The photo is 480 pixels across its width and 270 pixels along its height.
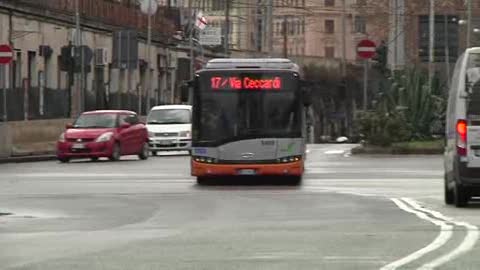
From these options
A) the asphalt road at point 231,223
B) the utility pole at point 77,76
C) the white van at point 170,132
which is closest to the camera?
the asphalt road at point 231,223

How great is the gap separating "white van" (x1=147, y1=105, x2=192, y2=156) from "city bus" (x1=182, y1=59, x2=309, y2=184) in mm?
15054

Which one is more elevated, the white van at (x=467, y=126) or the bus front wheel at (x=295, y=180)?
the white van at (x=467, y=126)

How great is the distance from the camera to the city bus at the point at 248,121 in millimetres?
26734

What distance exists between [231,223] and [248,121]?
386 inches

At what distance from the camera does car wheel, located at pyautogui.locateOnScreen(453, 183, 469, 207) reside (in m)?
19.7

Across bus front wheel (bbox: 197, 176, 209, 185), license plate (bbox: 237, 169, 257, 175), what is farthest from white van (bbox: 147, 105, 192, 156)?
license plate (bbox: 237, 169, 257, 175)

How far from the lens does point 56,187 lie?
25.9 m

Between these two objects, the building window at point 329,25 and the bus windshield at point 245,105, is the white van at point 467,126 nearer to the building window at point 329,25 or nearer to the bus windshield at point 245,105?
the bus windshield at point 245,105

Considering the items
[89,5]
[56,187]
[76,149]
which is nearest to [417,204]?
[56,187]

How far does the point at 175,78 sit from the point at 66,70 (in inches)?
1007

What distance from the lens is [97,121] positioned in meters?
38.5

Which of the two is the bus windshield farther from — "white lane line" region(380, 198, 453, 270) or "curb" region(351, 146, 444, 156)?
"curb" region(351, 146, 444, 156)

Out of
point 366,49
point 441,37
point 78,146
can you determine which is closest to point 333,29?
point 441,37

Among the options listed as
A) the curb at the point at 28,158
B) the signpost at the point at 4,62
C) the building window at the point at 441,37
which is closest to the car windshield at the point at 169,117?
the curb at the point at 28,158
